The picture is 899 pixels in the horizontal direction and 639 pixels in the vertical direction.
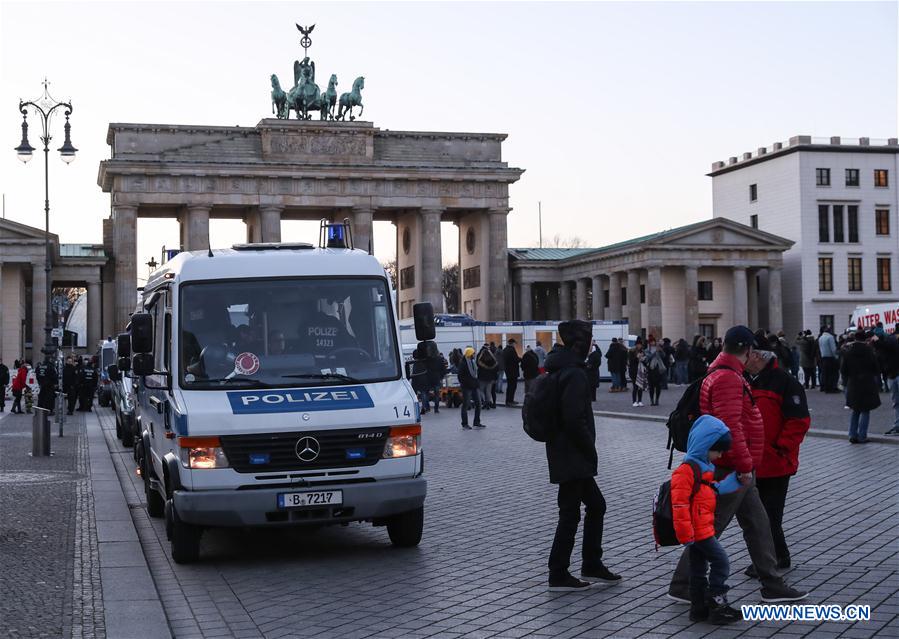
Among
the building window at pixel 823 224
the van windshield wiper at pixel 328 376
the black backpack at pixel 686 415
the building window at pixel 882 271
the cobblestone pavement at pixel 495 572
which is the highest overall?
the building window at pixel 823 224

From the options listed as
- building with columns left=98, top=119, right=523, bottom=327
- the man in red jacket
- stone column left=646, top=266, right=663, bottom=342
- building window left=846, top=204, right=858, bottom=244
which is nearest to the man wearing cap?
the man in red jacket

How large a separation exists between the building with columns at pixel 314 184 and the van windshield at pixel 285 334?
217 feet

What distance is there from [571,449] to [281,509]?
105 inches

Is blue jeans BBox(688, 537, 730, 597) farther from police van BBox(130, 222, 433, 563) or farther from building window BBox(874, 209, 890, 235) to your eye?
building window BBox(874, 209, 890, 235)

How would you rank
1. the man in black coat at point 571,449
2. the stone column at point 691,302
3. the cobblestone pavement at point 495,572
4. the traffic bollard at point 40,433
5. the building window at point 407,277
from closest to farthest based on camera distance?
the cobblestone pavement at point 495,572 → the man in black coat at point 571,449 → the traffic bollard at point 40,433 → the stone column at point 691,302 → the building window at point 407,277

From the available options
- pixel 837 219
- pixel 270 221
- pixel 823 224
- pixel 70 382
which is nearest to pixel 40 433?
pixel 70 382

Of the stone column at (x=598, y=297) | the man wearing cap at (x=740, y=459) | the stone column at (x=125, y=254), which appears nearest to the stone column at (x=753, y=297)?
the stone column at (x=598, y=297)

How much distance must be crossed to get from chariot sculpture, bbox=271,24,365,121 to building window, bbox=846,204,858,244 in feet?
108

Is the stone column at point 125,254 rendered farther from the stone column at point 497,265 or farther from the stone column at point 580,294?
the stone column at point 580,294

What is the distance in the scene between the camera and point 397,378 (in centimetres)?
1077

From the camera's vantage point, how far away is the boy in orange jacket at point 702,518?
7.37 metres

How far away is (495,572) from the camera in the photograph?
9453 mm

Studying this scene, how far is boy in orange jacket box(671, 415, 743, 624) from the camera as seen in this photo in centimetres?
737

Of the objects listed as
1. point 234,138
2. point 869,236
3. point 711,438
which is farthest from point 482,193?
point 711,438
